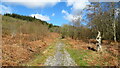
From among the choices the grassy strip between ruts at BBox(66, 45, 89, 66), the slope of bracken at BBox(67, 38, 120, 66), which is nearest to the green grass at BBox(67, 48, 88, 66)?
the grassy strip between ruts at BBox(66, 45, 89, 66)

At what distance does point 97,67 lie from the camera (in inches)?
247

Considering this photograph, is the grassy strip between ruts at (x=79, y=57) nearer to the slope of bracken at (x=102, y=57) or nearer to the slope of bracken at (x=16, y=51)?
the slope of bracken at (x=102, y=57)

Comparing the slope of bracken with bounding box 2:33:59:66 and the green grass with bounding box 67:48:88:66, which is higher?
the slope of bracken with bounding box 2:33:59:66

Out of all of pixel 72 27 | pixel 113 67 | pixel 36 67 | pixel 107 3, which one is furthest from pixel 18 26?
pixel 72 27

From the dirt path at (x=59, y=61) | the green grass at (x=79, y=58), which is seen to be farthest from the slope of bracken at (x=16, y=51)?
the green grass at (x=79, y=58)

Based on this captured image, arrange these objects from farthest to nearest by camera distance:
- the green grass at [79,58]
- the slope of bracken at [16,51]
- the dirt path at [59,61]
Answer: the green grass at [79,58], the dirt path at [59,61], the slope of bracken at [16,51]

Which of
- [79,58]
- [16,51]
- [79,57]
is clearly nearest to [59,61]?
[79,58]

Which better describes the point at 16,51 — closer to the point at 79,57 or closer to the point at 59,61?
the point at 59,61

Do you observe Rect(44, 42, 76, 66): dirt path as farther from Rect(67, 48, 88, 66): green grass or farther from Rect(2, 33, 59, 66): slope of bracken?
Rect(2, 33, 59, 66): slope of bracken

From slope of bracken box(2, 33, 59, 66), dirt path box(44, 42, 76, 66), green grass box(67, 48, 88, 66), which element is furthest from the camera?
green grass box(67, 48, 88, 66)

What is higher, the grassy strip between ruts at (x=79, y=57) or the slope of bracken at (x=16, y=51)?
the slope of bracken at (x=16, y=51)

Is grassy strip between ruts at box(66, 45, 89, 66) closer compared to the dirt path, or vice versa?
the dirt path

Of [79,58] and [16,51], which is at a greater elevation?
[16,51]

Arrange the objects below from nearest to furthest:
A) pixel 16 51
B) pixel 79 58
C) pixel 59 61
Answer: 1. pixel 59 61
2. pixel 79 58
3. pixel 16 51
